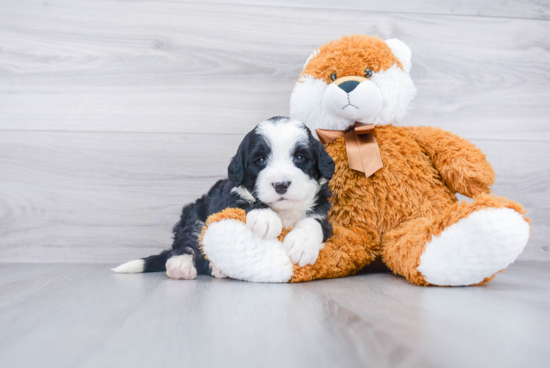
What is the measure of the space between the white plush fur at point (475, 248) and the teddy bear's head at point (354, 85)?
476 mm

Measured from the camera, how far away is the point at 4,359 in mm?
591

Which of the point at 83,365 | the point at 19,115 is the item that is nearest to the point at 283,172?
the point at 83,365

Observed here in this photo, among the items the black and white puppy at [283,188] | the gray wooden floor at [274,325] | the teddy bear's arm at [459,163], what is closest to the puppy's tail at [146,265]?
the black and white puppy at [283,188]

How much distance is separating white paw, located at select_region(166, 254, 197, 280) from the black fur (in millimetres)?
66

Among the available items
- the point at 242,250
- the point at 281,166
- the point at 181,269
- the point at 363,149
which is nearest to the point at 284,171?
the point at 281,166

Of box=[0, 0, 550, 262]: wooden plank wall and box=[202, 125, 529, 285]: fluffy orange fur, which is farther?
box=[0, 0, 550, 262]: wooden plank wall

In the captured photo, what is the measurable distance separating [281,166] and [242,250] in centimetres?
24

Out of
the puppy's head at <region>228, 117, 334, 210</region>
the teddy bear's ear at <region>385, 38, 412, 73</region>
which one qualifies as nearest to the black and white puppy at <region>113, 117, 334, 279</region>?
the puppy's head at <region>228, 117, 334, 210</region>

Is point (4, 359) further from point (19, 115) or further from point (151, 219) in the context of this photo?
point (19, 115)

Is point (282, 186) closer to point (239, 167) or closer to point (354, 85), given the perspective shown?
point (239, 167)

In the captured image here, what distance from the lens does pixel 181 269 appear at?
1.24m

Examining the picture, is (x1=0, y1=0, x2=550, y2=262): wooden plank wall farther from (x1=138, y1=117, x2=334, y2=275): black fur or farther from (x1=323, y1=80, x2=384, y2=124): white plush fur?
(x1=323, y1=80, x2=384, y2=124): white plush fur

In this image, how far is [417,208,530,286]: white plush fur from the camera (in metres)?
0.94

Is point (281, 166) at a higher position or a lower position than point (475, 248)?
higher
